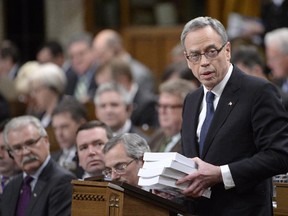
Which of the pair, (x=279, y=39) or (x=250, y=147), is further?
(x=279, y=39)

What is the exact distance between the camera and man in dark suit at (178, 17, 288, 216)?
458cm

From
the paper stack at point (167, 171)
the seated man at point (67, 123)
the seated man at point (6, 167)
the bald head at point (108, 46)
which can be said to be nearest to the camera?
the paper stack at point (167, 171)

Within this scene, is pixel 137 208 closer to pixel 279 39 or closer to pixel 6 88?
pixel 279 39

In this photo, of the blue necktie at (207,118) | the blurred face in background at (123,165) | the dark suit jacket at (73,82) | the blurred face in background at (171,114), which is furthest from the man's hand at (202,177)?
the dark suit jacket at (73,82)

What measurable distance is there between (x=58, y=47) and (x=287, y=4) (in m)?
4.08

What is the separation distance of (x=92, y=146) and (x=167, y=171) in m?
2.05

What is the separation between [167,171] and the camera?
14.9 feet

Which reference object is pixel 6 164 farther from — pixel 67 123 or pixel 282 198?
pixel 282 198

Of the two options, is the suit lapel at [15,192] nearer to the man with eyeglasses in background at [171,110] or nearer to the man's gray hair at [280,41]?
the man with eyeglasses in background at [171,110]

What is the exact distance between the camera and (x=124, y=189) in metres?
4.56

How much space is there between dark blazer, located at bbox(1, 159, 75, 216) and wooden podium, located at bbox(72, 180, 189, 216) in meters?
1.40

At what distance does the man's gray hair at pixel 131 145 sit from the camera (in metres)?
5.38

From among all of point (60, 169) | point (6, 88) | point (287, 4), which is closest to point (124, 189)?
point (60, 169)

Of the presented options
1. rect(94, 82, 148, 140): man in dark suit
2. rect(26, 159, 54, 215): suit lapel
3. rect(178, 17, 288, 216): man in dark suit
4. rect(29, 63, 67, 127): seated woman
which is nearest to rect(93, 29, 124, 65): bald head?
rect(29, 63, 67, 127): seated woman
